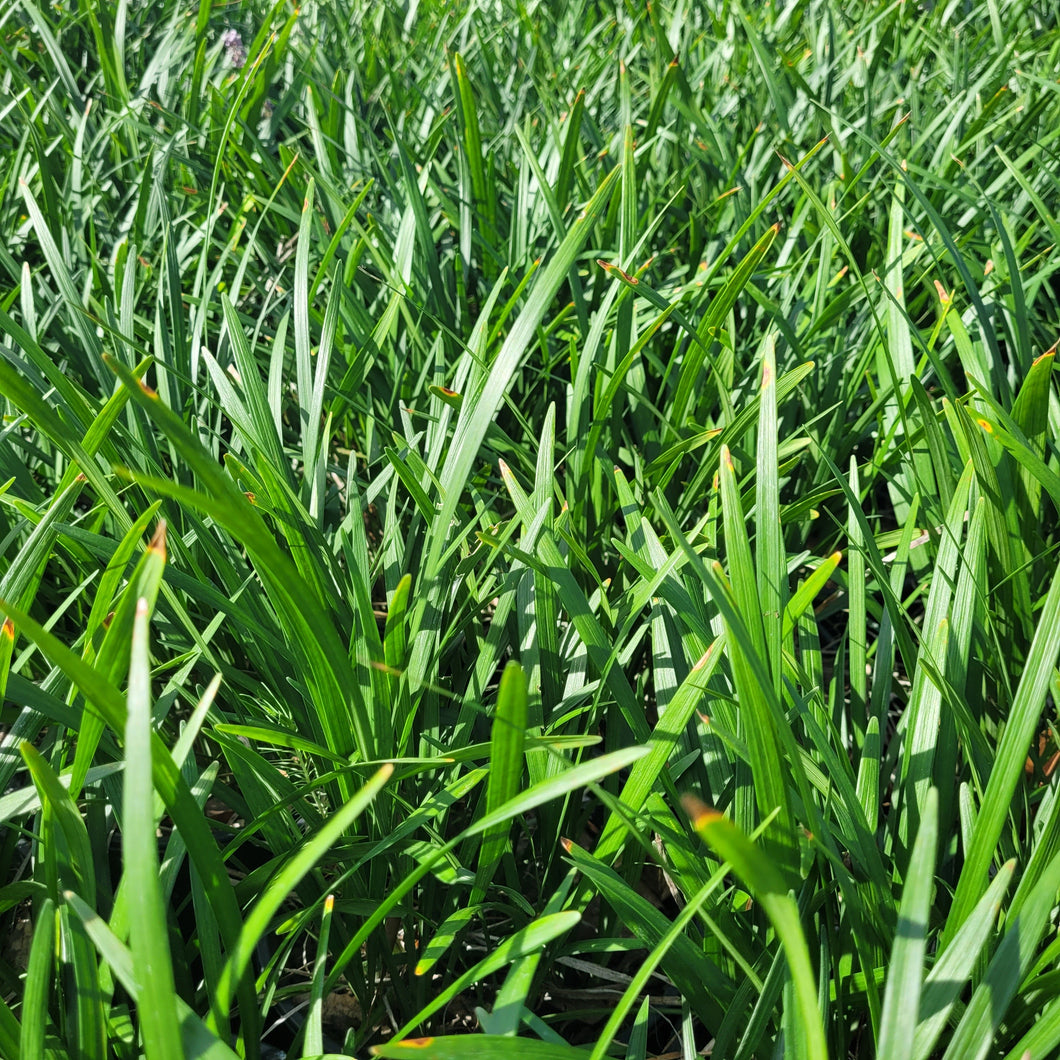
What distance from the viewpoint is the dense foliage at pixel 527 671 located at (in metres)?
0.49

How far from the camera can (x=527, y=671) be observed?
72 centimetres

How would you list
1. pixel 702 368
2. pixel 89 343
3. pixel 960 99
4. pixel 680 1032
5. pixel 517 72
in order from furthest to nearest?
pixel 517 72
pixel 960 99
pixel 702 368
pixel 89 343
pixel 680 1032

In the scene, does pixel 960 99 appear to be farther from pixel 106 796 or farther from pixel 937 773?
pixel 106 796

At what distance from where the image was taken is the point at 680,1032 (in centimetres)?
70

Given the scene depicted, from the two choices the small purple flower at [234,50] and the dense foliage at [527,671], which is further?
the small purple flower at [234,50]

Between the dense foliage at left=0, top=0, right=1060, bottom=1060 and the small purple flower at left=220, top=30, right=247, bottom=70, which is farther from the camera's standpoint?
the small purple flower at left=220, top=30, right=247, bottom=70

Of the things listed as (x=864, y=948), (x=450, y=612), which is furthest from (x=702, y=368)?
(x=864, y=948)

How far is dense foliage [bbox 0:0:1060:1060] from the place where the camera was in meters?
0.49

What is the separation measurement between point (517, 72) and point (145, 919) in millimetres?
2199

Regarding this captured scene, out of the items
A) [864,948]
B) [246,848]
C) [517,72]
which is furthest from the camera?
[517,72]

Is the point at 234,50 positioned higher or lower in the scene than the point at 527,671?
higher

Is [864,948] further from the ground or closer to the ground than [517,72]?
closer to the ground

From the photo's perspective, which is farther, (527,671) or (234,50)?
(234,50)

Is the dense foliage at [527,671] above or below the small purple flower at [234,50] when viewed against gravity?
below
